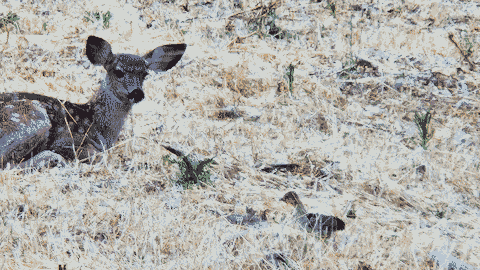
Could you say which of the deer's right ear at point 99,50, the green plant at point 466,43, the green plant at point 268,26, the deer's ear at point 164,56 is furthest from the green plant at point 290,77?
the green plant at point 466,43

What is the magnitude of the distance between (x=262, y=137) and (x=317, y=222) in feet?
3.64

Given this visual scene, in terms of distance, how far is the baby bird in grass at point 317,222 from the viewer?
2.39m

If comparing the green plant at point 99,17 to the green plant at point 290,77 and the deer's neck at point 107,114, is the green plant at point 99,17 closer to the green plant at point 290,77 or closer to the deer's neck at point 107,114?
the deer's neck at point 107,114

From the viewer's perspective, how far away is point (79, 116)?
3.37m

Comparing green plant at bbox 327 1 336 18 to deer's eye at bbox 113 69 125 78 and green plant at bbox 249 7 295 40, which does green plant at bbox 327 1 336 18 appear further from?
deer's eye at bbox 113 69 125 78

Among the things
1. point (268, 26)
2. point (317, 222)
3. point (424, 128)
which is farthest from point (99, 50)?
point (424, 128)

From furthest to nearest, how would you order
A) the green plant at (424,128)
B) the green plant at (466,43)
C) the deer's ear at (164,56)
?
the green plant at (466,43), the deer's ear at (164,56), the green plant at (424,128)

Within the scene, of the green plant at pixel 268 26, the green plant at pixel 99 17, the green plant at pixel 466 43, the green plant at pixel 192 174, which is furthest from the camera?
the green plant at pixel 99 17

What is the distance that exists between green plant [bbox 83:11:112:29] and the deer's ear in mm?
1194

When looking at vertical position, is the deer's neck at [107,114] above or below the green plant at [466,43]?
below

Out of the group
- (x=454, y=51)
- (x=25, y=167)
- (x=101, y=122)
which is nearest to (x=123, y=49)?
(x=101, y=122)

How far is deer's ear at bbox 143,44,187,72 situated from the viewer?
3.63 meters

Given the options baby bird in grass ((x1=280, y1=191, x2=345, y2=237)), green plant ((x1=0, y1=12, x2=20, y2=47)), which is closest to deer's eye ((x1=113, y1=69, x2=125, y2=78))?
green plant ((x1=0, y1=12, x2=20, y2=47))

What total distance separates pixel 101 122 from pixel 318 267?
8.22ft
